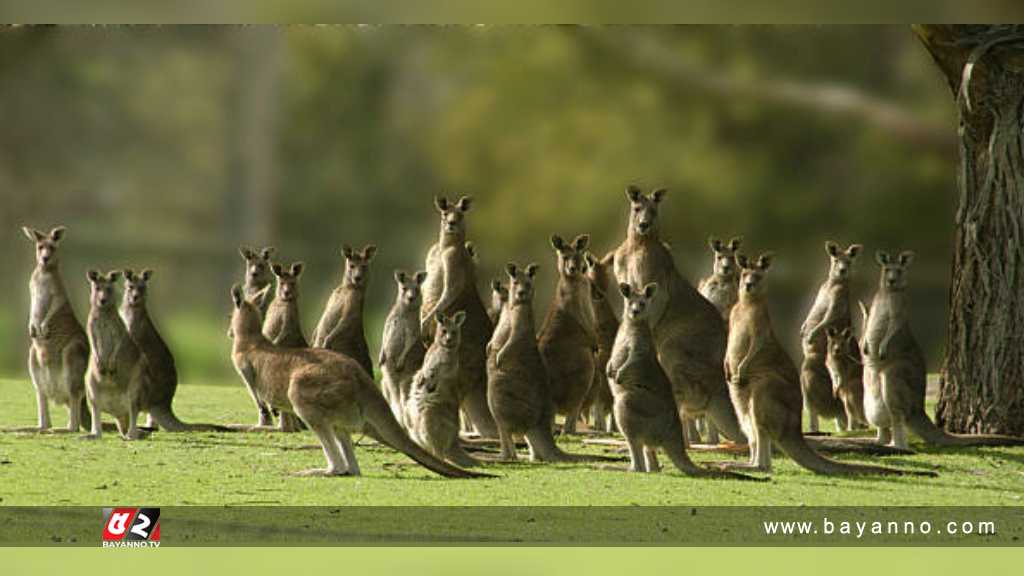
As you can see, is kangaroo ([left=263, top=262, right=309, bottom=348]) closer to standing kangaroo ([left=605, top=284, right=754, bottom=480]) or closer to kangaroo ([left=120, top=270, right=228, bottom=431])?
kangaroo ([left=120, top=270, right=228, bottom=431])

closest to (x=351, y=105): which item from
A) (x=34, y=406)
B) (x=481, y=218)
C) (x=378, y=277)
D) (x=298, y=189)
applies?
(x=298, y=189)

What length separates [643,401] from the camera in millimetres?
9609

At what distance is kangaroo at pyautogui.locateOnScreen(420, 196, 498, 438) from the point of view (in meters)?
10.8

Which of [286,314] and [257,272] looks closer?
[286,314]

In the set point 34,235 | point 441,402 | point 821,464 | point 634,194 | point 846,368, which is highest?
point 634,194

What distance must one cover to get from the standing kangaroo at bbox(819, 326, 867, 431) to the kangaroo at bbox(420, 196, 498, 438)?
2330mm

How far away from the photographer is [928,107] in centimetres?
1427

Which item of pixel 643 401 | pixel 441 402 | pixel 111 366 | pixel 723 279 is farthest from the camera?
pixel 723 279

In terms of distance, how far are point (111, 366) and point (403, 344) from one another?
1895mm

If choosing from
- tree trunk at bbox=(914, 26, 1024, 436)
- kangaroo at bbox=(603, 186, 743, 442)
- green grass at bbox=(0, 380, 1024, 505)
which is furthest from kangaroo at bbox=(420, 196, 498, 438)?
tree trunk at bbox=(914, 26, 1024, 436)

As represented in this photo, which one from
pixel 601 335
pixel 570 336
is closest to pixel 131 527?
pixel 570 336

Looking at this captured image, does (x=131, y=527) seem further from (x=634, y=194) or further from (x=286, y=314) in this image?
(x=634, y=194)

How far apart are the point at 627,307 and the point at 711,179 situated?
679cm

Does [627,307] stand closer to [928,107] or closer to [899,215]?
[928,107]
